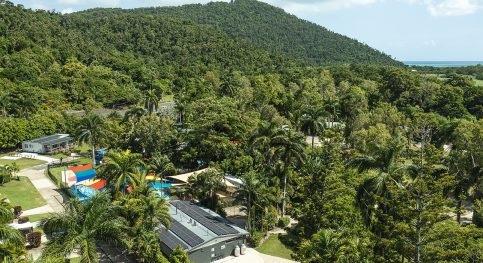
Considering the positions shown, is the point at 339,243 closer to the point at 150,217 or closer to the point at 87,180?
the point at 150,217

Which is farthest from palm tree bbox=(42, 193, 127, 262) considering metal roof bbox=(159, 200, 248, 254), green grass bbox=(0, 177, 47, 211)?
green grass bbox=(0, 177, 47, 211)

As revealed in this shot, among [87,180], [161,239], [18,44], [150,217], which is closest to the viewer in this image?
[150,217]

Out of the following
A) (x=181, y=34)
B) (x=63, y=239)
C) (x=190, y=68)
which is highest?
(x=181, y=34)

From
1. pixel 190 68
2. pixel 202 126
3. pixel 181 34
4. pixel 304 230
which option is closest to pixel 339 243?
pixel 304 230

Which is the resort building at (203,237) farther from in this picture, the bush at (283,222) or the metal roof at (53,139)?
the metal roof at (53,139)

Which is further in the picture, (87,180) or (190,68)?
(190,68)

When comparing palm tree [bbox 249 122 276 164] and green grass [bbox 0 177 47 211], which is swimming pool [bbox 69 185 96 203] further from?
palm tree [bbox 249 122 276 164]

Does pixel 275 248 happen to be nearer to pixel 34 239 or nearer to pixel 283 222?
pixel 283 222
